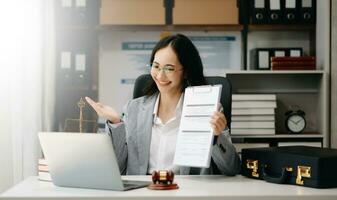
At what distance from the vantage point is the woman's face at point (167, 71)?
211 centimetres

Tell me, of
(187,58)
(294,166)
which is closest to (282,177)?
(294,166)

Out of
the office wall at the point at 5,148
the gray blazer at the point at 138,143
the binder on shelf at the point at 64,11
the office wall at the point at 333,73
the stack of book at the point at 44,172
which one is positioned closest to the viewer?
the stack of book at the point at 44,172

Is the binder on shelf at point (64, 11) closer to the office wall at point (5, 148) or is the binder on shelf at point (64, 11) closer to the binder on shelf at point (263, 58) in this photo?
the office wall at point (5, 148)

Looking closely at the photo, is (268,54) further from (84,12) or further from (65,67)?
(65,67)

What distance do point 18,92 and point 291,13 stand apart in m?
1.87

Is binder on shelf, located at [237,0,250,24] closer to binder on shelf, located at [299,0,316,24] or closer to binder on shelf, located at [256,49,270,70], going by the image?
binder on shelf, located at [256,49,270,70]

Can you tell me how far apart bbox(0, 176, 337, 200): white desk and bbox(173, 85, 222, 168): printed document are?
→ 0.09m

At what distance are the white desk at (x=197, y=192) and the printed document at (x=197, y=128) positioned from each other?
0.09m

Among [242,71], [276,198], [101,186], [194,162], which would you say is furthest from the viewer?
[242,71]

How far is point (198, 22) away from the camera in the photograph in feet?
11.3

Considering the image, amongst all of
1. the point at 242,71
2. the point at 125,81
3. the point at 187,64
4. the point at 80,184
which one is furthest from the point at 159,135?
the point at 125,81

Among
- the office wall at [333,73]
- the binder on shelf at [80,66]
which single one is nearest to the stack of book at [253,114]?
the office wall at [333,73]

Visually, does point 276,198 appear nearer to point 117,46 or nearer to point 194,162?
point 194,162

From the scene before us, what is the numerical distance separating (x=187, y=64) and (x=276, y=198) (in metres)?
0.90
